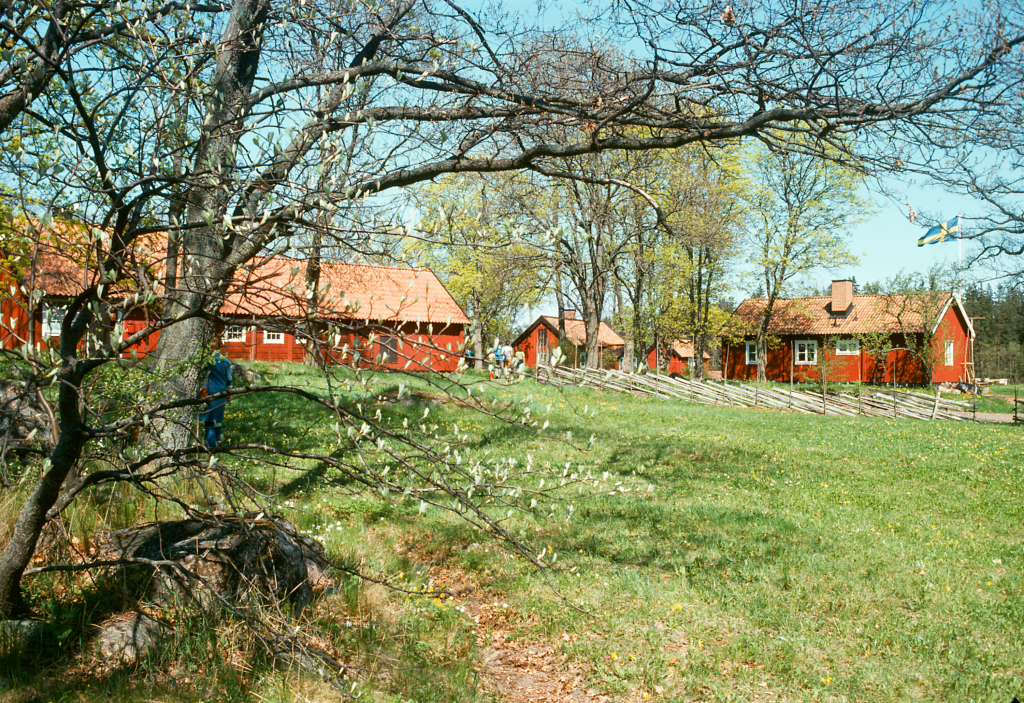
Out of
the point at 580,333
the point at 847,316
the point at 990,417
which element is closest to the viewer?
the point at 990,417

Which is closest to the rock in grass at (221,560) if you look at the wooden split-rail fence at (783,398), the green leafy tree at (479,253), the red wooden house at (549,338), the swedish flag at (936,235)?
the green leafy tree at (479,253)

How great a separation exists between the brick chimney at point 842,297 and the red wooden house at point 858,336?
17 mm

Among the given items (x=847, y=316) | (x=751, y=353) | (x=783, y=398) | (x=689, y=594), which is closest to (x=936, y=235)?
(x=689, y=594)

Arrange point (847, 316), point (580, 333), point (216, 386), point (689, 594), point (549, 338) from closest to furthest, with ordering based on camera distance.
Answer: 1. point (689, 594)
2. point (216, 386)
3. point (847, 316)
4. point (549, 338)
5. point (580, 333)

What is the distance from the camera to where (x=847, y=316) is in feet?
133

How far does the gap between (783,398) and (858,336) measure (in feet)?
58.7

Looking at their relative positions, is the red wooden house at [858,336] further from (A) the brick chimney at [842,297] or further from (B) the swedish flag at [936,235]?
(B) the swedish flag at [936,235]

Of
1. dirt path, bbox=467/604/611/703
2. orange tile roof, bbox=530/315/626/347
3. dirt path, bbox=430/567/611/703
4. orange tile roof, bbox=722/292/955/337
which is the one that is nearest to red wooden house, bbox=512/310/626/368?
orange tile roof, bbox=530/315/626/347

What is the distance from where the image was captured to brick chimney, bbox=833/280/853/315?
40.7 m

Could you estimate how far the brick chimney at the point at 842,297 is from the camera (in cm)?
4069

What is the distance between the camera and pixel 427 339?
304cm

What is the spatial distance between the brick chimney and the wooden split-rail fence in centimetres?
1632

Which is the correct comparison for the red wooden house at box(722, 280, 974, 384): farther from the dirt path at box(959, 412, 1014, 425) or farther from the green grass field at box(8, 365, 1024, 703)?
the green grass field at box(8, 365, 1024, 703)

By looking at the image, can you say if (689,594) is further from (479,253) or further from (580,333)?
(580,333)
